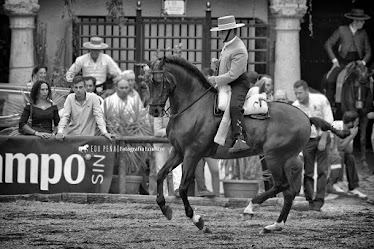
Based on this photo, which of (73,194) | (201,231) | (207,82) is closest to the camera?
(201,231)

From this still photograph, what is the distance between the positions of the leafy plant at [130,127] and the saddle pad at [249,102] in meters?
3.29

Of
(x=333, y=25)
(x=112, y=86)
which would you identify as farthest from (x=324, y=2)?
(x=112, y=86)

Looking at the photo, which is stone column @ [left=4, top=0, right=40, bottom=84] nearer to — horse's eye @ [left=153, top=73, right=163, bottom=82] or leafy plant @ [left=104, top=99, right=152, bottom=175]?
leafy plant @ [left=104, top=99, right=152, bottom=175]

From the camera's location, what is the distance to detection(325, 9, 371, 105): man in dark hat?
2348cm

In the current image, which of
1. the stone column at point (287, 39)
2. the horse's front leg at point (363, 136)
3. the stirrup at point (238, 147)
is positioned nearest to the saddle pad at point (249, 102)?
the stirrup at point (238, 147)

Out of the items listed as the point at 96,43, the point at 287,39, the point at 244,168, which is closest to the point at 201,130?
the point at 244,168

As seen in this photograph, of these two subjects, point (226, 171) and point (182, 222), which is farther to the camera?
point (226, 171)

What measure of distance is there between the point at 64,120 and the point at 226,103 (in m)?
Answer: 3.68

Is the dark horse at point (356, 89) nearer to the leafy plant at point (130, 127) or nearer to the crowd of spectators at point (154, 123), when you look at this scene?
the crowd of spectators at point (154, 123)

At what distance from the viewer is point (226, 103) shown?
15.9 m

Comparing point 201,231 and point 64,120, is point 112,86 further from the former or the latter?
point 201,231

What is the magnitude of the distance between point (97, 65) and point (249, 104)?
634 centimetres

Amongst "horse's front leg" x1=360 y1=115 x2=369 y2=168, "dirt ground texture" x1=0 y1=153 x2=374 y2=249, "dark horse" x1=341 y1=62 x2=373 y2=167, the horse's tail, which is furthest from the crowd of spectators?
"dark horse" x1=341 y1=62 x2=373 y2=167

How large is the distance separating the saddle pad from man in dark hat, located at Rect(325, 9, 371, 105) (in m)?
7.42
